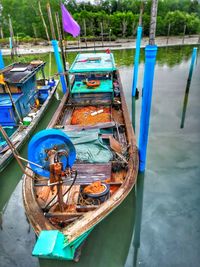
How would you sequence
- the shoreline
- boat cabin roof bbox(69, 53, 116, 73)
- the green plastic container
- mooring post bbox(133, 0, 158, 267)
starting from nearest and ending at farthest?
mooring post bbox(133, 0, 158, 267) → boat cabin roof bbox(69, 53, 116, 73) → the green plastic container → the shoreline

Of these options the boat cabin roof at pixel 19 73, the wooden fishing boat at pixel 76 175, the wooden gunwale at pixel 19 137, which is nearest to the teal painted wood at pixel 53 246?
the wooden fishing boat at pixel 76 175

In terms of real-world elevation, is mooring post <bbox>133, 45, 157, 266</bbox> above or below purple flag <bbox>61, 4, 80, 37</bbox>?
below

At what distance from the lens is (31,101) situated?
12.9m

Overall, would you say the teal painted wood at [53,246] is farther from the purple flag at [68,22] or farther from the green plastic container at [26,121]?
the purple flag at [68,22]

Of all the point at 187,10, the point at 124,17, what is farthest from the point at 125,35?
the point at 187,10

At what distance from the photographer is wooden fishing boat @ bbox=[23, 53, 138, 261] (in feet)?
14.3

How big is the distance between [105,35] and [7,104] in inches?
1491

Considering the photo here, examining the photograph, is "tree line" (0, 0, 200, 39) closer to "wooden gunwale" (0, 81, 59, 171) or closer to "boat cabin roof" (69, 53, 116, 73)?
"boat cabin roof" (69, 53, 116, 73)

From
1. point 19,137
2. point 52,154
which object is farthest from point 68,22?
point 52,154

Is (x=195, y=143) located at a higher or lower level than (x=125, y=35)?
lower

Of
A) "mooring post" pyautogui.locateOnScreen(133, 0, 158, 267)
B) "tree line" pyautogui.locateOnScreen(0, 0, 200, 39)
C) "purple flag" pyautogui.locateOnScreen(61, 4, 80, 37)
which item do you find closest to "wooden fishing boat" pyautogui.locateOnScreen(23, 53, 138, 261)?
"mooring post" pyautogui.locateOnScreen(133, 0, 158, 267)

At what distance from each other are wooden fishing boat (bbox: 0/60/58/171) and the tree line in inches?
1137

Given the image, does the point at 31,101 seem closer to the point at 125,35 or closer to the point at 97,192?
the point at 97,192

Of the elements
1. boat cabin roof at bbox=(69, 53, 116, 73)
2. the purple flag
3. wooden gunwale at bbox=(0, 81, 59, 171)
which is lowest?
wooden gunwale at bbox=(0, 81, 59, 171)
